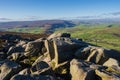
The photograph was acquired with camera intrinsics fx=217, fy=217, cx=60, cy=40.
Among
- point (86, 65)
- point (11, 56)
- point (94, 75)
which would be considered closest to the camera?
point (94, 75)

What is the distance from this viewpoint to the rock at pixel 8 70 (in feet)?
97.7

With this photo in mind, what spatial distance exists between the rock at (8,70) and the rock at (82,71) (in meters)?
8.55

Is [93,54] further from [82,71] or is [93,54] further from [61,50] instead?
[82,71]

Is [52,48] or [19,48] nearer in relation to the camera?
[52,48]

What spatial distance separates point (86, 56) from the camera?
35.7 metres

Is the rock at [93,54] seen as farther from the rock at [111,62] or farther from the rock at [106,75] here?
the rock at [106,75]

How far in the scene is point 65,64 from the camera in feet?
110

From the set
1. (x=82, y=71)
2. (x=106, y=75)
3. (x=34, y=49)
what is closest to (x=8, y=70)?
(x=82, y=71)

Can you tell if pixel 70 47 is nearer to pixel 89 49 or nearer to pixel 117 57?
pixel 89 49

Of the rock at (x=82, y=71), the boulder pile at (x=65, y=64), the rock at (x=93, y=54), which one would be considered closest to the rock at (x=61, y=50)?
the boulder pile at (x=65, y=64)

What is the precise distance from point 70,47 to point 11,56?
14.6m

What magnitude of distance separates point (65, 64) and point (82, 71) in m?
6.61

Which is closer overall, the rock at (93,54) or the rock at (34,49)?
the rock at (93,54)

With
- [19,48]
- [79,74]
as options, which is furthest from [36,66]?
[19,48]
